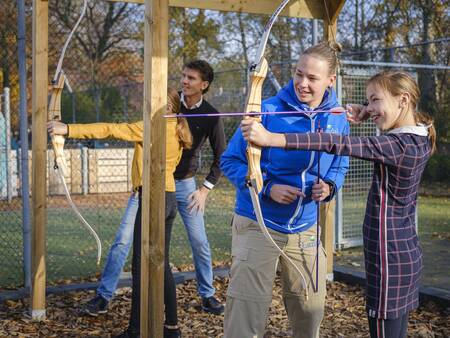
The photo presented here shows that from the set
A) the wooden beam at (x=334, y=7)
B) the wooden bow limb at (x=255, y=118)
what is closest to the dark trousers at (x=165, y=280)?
the wooden bow limb at (x=255, y=118)

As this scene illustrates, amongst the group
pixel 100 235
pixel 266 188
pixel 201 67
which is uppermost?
pixel 201 67

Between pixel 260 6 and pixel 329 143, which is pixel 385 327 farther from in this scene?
pixel 260 6

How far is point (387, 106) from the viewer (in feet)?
8.25

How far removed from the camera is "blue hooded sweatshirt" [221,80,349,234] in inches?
107

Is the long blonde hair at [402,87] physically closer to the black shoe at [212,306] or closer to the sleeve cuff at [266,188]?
the sleeve cuff at [266,188]

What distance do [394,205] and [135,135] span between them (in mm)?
1624

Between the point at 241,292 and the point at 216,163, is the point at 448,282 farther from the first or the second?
the point at 241,292

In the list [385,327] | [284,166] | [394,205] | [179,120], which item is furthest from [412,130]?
[179,120]

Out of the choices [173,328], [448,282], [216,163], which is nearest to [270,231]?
[173,328]

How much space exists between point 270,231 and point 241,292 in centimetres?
29

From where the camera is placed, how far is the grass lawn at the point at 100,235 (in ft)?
19.7

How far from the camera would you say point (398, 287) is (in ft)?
8.15

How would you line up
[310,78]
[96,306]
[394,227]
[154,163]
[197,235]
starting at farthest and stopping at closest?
[197,235]
[96,306]
[154,163]
[310,78]
[394,227]

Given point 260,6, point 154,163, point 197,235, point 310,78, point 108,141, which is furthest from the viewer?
point 108,141
